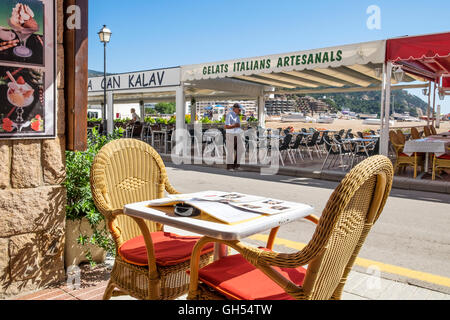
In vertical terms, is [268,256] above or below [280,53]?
below

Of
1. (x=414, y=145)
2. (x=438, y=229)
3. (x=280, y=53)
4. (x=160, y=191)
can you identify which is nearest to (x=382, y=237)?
(x=438, y=229)

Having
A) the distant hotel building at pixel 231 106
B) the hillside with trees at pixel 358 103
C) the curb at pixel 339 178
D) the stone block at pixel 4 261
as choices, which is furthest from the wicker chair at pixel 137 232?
the hillside with trees at pixel 358 103

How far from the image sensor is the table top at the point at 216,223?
156 cm

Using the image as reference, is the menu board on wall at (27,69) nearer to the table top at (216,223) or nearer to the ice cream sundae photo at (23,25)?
the ice cream sundae photo at (23,25)

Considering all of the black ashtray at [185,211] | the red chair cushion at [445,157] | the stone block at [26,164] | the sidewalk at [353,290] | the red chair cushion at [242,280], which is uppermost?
the stone block at [26,164]

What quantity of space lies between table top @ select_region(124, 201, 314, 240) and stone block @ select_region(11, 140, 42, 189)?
34.6 inches

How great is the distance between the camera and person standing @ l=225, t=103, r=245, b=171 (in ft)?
31.0

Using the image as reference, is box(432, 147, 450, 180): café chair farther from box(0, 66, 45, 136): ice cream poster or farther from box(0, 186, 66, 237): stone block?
box(0, 66, 45, 136): ice cream poster

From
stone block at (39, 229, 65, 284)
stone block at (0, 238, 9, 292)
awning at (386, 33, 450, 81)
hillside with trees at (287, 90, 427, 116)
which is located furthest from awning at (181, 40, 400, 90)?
hillside with trees at (287, 90, 427, 116)

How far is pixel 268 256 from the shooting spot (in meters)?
1.58

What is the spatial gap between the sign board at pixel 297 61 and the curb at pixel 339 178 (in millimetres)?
2440

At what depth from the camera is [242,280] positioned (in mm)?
1778
